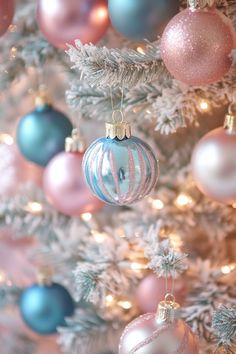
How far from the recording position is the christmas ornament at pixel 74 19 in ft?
2.72

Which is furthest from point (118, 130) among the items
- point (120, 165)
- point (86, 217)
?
point (86, 217)

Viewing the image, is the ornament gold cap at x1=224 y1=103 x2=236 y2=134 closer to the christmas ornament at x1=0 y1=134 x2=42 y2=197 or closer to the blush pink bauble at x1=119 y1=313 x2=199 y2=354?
the blush pink bauble at x1=119 y1=313 x2=199 y2=354

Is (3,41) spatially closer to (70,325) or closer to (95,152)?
(95,152)

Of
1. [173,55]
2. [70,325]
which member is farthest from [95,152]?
[70,325]

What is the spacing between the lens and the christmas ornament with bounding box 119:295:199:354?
707 millimetres

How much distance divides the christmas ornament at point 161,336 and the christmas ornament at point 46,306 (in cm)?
30

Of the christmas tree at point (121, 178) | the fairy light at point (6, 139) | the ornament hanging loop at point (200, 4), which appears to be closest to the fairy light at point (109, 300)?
the christmas tree at point (121, 178)

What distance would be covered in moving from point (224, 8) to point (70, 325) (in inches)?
21.9

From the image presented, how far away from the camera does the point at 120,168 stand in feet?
2.36

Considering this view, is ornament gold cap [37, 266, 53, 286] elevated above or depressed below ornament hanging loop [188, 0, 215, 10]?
below

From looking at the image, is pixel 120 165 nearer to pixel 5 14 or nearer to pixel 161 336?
pixel 161 336

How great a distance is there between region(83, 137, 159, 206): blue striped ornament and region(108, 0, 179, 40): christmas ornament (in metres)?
0.16

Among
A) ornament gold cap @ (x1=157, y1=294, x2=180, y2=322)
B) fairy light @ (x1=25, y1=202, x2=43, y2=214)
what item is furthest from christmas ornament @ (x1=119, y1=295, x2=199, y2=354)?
fairy light @ (x1=25, y1=202, x2=43, y2=214)

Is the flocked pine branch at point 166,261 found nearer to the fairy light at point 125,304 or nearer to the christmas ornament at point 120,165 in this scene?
the christmas ornament at point 120,165
